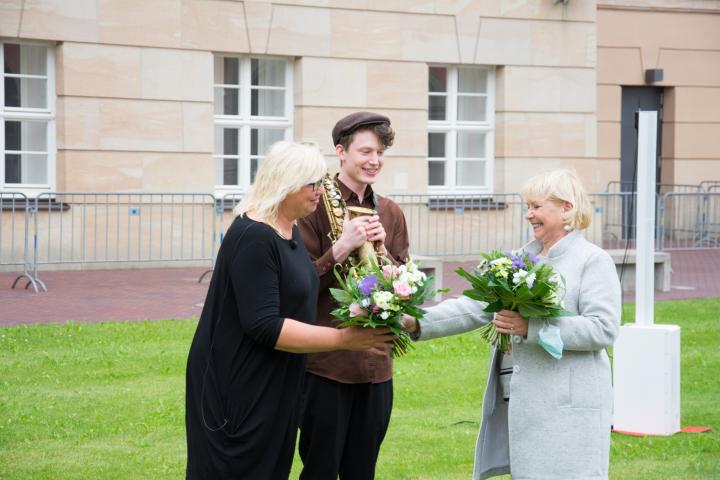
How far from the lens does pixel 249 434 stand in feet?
13.8

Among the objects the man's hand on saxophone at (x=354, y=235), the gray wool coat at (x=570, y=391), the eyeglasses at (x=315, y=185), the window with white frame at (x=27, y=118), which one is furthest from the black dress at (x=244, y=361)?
the window with white frame at (x=27, y=118)

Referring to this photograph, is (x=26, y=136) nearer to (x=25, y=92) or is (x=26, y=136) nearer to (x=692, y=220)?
(x=25, y=92)

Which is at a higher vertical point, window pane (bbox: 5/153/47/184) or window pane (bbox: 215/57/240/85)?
window pane (bbox: 215/57/240/85)

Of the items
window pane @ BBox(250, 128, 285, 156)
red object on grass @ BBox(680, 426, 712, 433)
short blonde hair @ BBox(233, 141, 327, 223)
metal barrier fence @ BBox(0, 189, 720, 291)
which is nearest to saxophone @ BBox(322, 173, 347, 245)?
short blonde hair @ BBox(233, 141, 327, 223)

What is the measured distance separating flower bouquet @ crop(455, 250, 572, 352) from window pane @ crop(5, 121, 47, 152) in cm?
1362

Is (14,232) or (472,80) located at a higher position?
(472,80)

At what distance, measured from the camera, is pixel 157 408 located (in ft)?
27.3

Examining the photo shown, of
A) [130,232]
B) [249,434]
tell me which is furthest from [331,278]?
[130,232]

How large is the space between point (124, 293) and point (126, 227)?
288 centimetres

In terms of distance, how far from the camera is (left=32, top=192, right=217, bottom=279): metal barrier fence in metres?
16.6

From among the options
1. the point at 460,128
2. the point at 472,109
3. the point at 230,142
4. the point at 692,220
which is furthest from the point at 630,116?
the point at 230,142

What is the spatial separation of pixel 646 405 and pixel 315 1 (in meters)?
11.9

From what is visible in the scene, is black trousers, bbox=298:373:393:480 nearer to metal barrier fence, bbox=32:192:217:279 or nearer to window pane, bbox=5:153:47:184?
metal barrier fence, bbox=32:192:217:279

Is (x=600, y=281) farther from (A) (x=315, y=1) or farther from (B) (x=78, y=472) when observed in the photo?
(A) (x=315, y=1)
